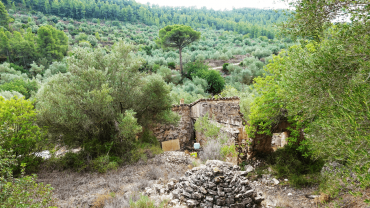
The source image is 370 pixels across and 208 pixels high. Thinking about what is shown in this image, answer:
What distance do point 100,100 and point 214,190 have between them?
599 cm

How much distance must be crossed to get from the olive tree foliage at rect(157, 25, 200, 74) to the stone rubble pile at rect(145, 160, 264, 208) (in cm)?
2764

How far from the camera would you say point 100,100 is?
27.2 feet

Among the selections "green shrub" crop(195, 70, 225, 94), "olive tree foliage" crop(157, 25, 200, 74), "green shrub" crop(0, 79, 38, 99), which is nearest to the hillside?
"green shrub" crop(195, 70, 225, 94)

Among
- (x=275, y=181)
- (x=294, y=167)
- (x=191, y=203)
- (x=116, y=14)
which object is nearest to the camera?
(x=191, y=203)

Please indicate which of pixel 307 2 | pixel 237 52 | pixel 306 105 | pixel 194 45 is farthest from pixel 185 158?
pixel 194 45

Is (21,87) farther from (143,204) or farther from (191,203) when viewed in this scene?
(191,203)

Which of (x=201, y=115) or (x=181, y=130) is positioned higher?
(x=201, y=115)

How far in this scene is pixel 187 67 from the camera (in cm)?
3219

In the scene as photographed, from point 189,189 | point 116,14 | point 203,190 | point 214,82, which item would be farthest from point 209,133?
point 116,14

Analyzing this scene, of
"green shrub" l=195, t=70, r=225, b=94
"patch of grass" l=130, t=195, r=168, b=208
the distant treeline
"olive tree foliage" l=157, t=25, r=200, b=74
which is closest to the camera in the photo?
"patch of grass" l=130, t=195, r=168, b=208

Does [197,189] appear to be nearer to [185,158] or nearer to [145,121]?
[185,158]

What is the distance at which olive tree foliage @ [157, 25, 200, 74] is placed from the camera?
110ft

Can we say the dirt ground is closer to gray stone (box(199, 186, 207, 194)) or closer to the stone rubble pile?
the stone rubble pile

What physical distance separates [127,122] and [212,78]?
20.4 m
